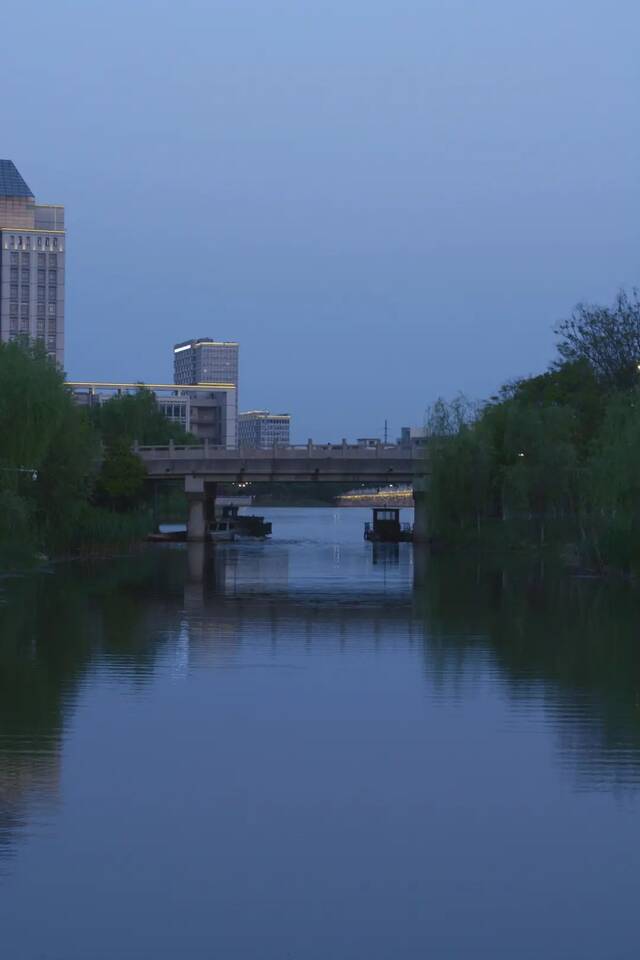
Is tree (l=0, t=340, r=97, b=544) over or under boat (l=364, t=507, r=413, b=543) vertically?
over

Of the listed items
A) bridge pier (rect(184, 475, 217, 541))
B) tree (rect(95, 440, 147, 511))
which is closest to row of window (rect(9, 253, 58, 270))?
bridge pier (rect(184, 475, 217, 541))

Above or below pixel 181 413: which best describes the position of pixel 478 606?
below

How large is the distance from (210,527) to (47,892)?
8474 centimetres

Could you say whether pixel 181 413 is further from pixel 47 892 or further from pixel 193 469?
pixel 47 892

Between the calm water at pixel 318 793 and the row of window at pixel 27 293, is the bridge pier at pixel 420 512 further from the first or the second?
the row of window at pixel 27 293

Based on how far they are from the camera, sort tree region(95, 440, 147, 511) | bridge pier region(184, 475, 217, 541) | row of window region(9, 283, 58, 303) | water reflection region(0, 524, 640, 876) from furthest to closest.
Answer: row of window region(9, 283, 58, 303)
bridge pier region(184, 475, 217, 541)
tree region(95, 440, 147, 511)
water reflection region(0, 524, 640, 876)

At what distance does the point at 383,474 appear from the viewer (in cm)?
8062

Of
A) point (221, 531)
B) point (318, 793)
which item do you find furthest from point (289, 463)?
point (318, 793)

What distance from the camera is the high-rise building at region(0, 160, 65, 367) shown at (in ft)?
561

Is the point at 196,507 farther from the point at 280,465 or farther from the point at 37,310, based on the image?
the point at 37,310

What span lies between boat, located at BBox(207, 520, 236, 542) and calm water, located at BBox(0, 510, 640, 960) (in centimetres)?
6190

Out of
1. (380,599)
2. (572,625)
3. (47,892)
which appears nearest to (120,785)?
(47,892)

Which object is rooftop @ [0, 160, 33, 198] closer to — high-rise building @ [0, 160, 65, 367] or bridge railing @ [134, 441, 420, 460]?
high-rise building @ [0, 160, 65, 367]

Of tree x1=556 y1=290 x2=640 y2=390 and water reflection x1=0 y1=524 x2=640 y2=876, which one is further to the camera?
tree x1=556 y1=290 x2=640 y2=390
